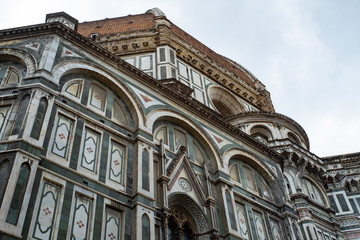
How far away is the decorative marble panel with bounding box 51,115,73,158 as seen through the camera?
10927 mm

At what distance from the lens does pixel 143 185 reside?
39.3 ft

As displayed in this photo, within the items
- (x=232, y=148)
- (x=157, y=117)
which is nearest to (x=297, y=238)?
(x=232, y=148)

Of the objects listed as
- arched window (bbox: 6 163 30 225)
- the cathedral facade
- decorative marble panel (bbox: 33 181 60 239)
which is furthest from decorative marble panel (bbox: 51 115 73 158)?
arched window (bbox: 6 163 30 225)

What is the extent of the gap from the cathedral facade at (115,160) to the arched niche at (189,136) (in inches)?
1.8

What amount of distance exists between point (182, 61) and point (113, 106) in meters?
13.9

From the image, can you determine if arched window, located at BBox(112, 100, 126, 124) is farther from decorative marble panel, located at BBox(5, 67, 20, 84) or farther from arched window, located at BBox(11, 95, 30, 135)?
A: decorative marble panel, located at BBox(5, 67, 20, 84)

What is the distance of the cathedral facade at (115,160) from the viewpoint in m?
9.91

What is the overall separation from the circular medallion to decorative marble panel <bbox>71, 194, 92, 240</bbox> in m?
3.80

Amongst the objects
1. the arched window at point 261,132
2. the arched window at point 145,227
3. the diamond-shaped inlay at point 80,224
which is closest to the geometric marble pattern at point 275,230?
the arched window at point 145,227

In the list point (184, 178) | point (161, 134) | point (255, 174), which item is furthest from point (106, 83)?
point (255, 174)

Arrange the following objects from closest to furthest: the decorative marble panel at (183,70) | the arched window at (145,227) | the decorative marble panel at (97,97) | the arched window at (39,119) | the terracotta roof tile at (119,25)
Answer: the arched window at (39,119) < the arched window at (145,227) < the decorative marble panel at (97,97) < the decorative marble panel at (183,70) < the terracotta roof tile at (119,25)

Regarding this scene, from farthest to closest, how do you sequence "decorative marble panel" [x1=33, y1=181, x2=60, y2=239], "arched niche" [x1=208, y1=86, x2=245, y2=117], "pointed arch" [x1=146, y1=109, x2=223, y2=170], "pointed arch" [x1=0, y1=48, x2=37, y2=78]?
"arched niche" [x1=208, y1=86, x2=245, y2=117], "pointed arch" [x1=146, y1=109, x2=223, y2=170], "pointed arch" [x1=0, y1=48, x2=37, y2=78], "decorative marble panel" [x1=33, y1=181, x2=60, y2=239]

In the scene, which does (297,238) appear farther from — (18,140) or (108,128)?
(18,140)

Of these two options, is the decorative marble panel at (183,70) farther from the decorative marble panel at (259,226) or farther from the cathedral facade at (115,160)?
the decorative marble panel at (259,226)
